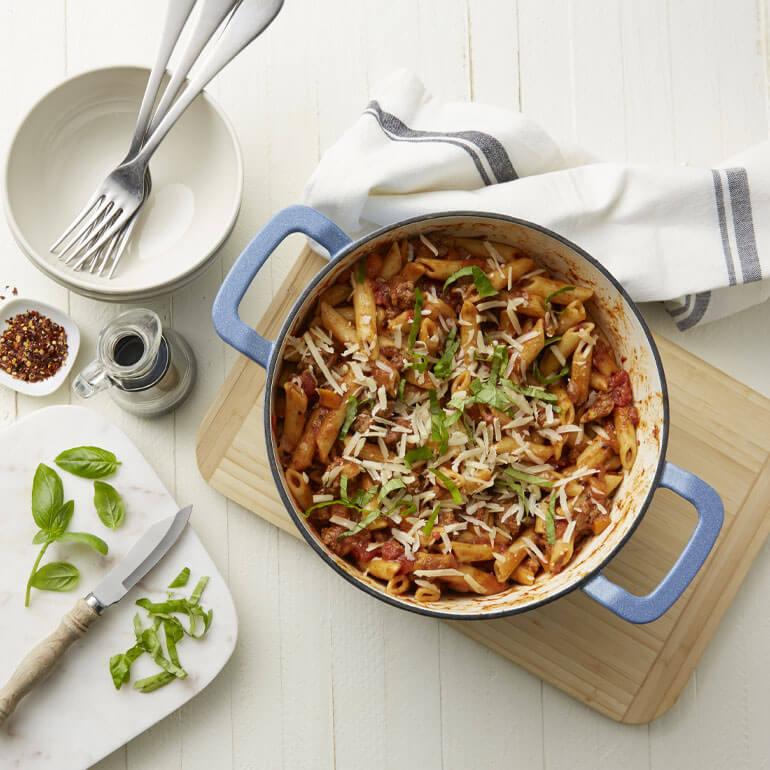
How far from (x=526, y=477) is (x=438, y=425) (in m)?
0.19

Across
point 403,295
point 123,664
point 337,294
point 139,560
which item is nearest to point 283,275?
point 337,294

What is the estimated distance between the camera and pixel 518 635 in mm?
1750

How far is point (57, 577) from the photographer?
1.78 meters

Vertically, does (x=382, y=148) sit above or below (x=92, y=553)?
above

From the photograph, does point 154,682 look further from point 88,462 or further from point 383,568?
point 383,568

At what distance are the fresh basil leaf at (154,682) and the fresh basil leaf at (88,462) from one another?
1.45ft

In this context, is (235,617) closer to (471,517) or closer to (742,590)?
(471,517)

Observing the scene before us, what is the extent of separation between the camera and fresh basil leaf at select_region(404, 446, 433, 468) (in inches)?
60.9

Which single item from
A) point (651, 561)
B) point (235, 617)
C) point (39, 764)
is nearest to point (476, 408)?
point (651, 561)

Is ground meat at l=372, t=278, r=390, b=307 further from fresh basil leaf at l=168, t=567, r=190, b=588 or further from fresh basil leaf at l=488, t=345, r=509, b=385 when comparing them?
fresh basil leaf at l=168, t=567, r=190, b=588

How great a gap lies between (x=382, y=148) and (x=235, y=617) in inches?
40.9

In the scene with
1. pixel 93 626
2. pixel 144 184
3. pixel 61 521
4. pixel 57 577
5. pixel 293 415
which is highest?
pixel 144 184

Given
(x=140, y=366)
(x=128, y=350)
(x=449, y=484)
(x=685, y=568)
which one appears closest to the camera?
(x=685, y=568)

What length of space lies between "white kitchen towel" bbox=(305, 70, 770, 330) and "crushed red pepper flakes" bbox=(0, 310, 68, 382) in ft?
2.15
